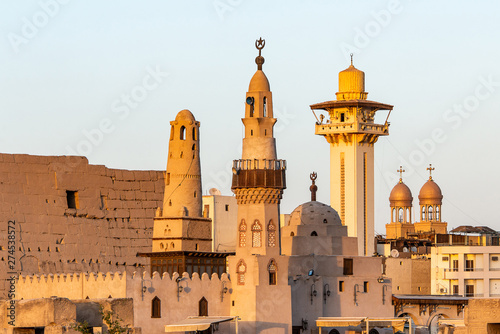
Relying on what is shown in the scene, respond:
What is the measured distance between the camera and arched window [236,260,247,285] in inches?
2223

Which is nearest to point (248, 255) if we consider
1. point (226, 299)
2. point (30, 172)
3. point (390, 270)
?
point (226, 299)

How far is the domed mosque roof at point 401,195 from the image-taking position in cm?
11025

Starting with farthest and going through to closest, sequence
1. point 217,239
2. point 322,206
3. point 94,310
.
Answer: point 217,239
point 322,206
point 94,310

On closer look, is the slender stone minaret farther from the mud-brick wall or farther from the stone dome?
the mud-brick wall

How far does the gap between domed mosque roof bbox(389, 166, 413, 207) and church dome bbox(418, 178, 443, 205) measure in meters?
1.14

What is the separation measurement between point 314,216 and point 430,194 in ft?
155

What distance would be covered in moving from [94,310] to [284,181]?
1114 inches

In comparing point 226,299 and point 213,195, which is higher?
point 213,195

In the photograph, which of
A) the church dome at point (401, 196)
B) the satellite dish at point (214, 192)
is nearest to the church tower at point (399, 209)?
the church dome at point (401, 196)

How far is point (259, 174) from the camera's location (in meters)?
57.0

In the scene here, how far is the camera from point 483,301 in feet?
100

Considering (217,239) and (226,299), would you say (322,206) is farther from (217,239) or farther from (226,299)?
(217,239)

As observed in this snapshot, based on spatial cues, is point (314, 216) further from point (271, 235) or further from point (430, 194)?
point (430, 194)

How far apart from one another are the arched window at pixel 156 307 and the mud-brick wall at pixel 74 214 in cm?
1248
